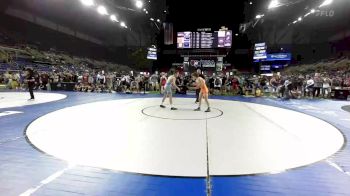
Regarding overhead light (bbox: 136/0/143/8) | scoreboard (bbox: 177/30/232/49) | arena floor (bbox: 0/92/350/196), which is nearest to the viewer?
arena floor (bbox: 0/92/350/196)

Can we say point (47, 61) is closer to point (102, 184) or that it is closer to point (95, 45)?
point (95, 45)

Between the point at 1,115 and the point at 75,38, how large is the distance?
3323cm

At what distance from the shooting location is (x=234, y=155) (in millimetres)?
4656

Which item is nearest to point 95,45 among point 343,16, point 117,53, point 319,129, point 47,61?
point 117,53

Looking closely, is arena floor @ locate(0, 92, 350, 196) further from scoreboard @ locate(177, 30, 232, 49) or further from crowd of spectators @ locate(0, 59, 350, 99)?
scoreboard @ locate(177, 30, 232, 49)

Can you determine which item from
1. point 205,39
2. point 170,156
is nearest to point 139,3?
point 205,39

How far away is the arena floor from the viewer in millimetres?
3451

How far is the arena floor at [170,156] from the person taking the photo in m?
3.45

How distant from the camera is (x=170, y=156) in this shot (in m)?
4.55

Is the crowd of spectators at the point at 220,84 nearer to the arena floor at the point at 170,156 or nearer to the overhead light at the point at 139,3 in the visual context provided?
the overhead light at the point at 139,3

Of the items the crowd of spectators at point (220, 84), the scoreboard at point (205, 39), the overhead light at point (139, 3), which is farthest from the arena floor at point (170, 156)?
the scoreboard at point (205, 39)

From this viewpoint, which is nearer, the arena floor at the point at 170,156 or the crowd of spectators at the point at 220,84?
the arena floor at the point at 170,156

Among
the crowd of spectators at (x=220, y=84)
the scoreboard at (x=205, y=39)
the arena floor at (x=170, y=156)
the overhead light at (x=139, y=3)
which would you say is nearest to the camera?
the arena floor at (x=170, y=156)

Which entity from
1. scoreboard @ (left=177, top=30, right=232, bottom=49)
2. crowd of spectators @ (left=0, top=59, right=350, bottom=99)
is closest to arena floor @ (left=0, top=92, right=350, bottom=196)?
crowd of spectators @ (left=0, top=59, right=350, bottom=99)
